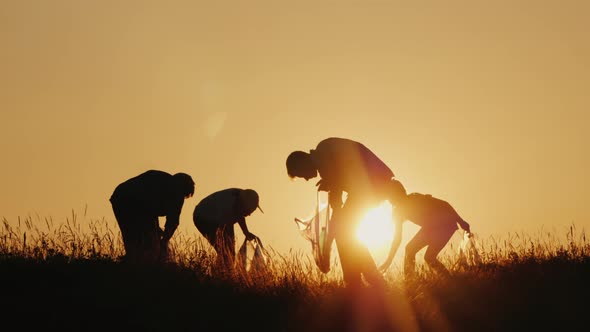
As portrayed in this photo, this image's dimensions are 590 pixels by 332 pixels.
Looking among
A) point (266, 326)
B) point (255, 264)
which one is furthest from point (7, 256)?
point (266, 326)

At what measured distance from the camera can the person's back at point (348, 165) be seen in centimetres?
873

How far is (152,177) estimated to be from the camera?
35.0ft

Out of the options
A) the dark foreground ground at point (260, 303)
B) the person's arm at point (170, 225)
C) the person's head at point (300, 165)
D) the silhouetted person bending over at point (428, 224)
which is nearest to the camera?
the dark foreground ground at point (260, 303)

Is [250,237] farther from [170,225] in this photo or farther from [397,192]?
[397,192]

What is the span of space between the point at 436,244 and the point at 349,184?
65.6 inches

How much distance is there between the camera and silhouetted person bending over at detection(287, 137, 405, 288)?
8.65m

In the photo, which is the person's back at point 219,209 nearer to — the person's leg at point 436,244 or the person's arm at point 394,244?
the person's arm at point 394,244

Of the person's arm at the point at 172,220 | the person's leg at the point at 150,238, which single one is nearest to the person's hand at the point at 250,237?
the person's arm at the point at 172,220

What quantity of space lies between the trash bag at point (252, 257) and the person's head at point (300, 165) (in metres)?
1.43

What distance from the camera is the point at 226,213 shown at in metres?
11.4

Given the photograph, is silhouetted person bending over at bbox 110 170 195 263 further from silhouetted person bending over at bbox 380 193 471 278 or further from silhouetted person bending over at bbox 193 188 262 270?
silhouetted person bending over at bbox 380 193 471 278

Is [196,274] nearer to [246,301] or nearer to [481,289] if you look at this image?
[246,301]

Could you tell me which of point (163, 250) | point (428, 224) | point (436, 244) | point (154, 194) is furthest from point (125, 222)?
point (436, 244)

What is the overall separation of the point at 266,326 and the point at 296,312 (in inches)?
17.3
